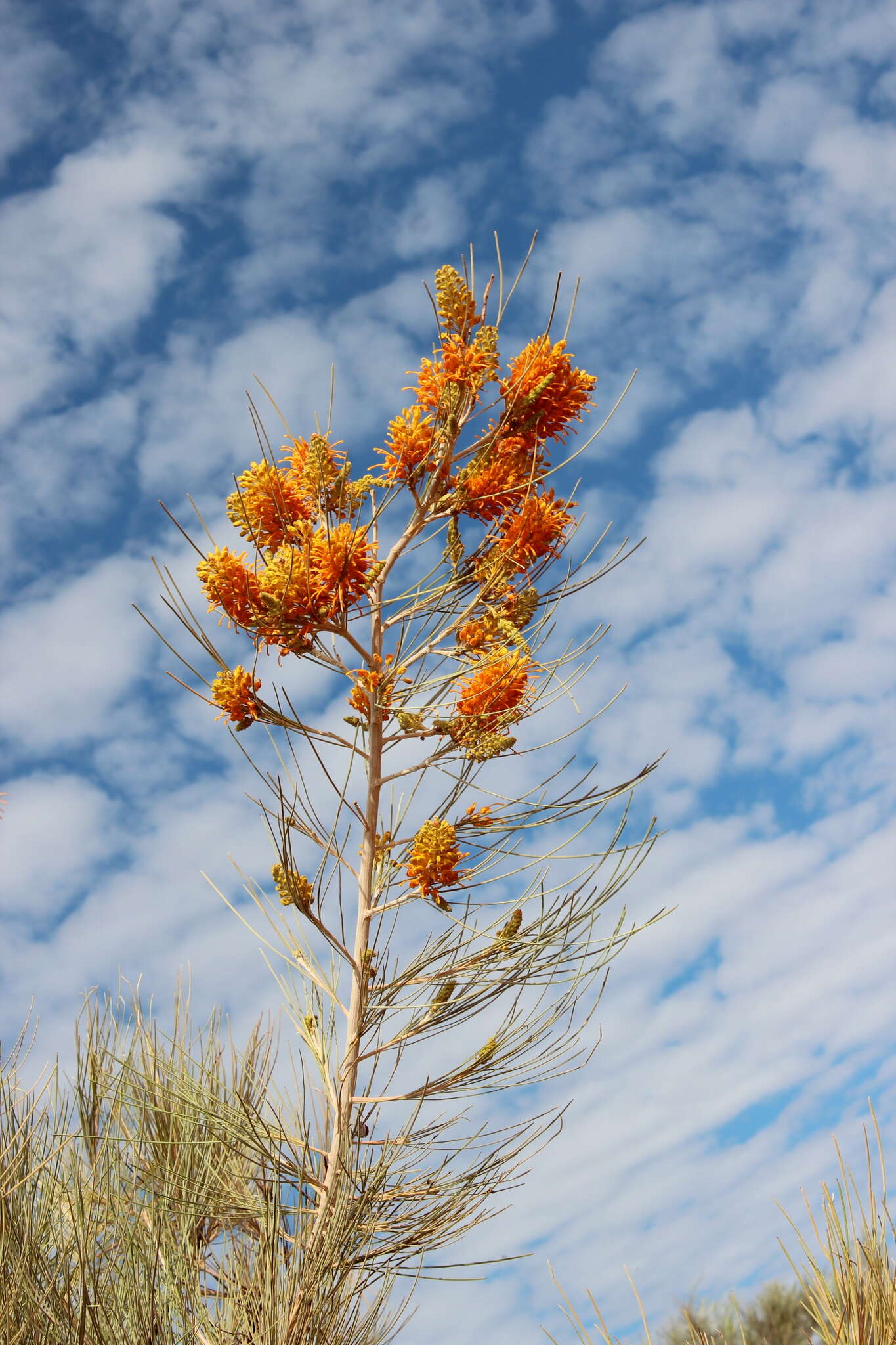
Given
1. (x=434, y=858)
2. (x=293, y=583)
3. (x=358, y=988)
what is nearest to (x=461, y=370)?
(x=293, y=583)

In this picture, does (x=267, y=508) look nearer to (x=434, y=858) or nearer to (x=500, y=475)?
(x=500, y=475)

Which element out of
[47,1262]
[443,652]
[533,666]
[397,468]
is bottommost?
[47,1262]

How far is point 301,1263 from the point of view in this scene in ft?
9.37

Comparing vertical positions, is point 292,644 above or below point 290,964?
above

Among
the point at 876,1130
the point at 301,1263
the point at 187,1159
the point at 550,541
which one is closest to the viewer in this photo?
the point at 876,1130

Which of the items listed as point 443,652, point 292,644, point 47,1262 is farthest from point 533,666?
point 47,1262

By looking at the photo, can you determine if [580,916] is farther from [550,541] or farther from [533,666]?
[550,541]

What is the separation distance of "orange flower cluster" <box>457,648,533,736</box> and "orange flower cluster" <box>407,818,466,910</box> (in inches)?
14.6

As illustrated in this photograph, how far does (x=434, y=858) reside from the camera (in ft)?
10.5

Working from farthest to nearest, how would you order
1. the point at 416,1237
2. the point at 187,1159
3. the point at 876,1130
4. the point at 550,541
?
the point at 187,1159 < the point at 550,541 < the point at 416,1237 < the point at 876,1130

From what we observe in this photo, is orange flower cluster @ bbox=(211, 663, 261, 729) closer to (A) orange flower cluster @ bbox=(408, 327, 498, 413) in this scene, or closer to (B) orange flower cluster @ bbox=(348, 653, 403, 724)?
(B) orange flower cluster @ bbox=(348, 653, 403, 724)

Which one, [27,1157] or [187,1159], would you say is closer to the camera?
[27,1157]

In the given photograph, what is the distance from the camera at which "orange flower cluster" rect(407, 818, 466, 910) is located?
3.20 m

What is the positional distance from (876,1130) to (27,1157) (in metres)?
2.85
